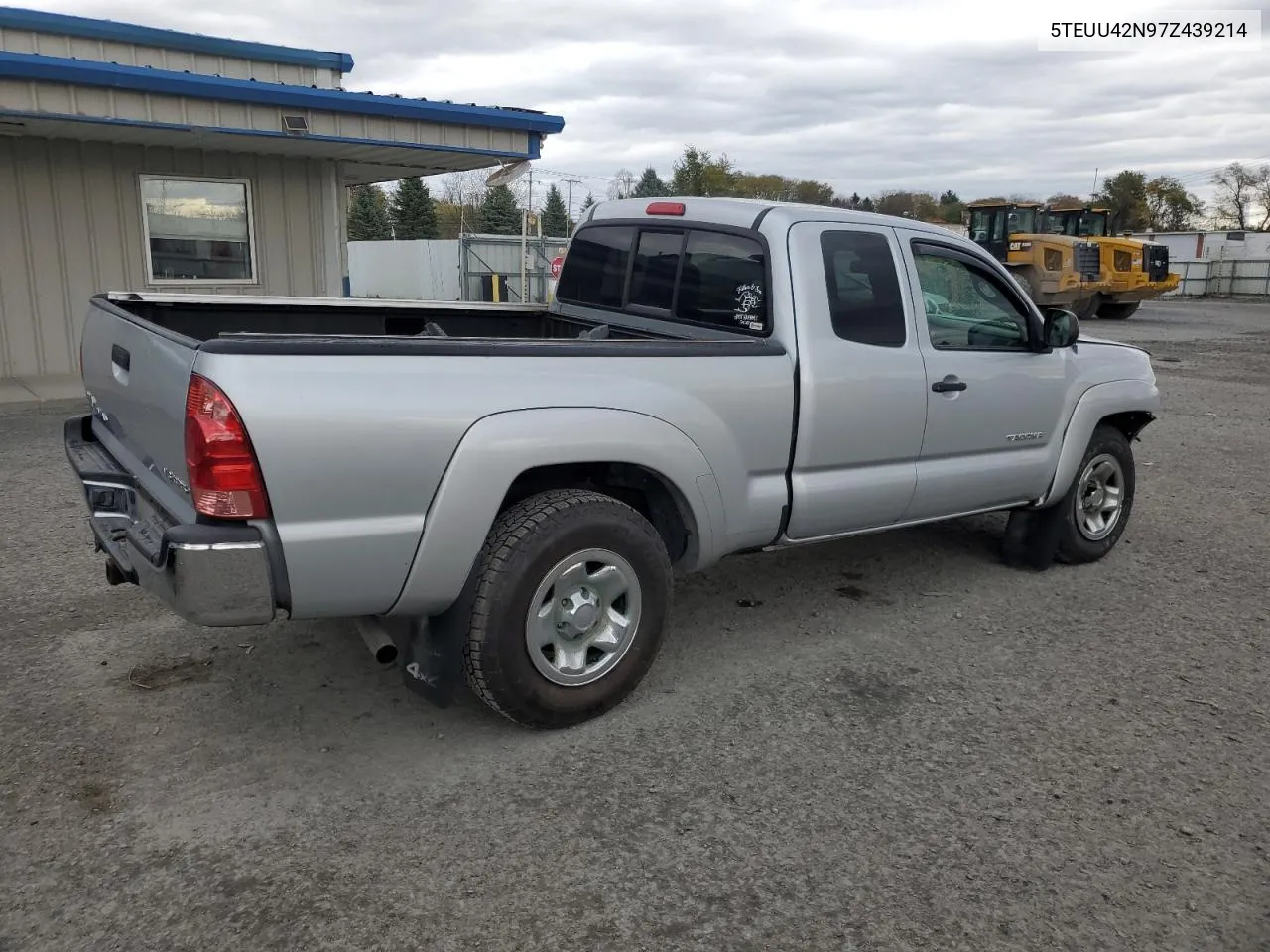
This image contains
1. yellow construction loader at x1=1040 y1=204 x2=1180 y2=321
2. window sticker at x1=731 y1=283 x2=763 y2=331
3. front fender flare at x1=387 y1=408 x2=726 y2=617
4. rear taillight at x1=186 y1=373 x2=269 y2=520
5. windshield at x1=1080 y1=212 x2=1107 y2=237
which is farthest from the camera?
windshield at x1=1080 y1=212 x2=1107 y2=237

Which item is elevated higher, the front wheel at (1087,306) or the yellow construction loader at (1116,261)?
the yellow construction loader at (1116,261)

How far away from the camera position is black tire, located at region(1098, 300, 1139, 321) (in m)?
27.6

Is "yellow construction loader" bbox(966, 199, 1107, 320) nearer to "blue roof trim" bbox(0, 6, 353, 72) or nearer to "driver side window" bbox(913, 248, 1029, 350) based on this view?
"blue roof trim" bbox(0, 6, 353, 72)

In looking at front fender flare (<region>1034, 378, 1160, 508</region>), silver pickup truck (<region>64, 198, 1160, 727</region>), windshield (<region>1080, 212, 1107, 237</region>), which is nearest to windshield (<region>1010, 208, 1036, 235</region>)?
windshield (<region>1080, 212, 1107, 237</region>)

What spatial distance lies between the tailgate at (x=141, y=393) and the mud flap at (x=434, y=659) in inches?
35.5

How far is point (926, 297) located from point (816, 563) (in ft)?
5.82

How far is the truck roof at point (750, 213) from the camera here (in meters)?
4.43

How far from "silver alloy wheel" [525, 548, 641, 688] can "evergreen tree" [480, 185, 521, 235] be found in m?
51.2

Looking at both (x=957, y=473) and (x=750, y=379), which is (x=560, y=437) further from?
(x=957, y=473)

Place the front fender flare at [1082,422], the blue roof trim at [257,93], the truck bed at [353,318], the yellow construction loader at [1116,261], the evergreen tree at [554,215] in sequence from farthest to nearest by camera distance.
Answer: the evergreen tree at [554,215] < the yellow construction loader at [1116,261] < the blue roof trim at [257,93] < the front fender flare at [1082,422] < the truck bed at [353,318]

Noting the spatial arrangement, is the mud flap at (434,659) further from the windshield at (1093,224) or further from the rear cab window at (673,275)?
the windshield at (1093,224)

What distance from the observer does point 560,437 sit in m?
3.49

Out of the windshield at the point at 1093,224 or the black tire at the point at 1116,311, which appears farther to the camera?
the windshield at the point at 1093,224

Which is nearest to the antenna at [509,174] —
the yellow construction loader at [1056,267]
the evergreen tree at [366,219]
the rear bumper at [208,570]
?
the rear bumper at [208,570]
